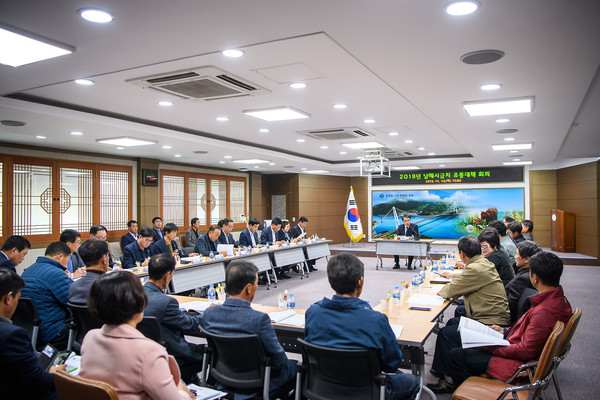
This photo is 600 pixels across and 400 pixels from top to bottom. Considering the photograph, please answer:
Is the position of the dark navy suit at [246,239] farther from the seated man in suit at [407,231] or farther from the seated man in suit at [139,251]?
the seated man in suit at [407,231]

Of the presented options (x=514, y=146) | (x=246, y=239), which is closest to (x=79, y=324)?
(x=246, y=239)

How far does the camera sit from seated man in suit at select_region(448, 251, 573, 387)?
2.74 meters

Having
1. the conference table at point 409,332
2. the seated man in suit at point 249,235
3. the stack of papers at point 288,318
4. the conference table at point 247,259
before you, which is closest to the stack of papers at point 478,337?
the conference table at point 409,332

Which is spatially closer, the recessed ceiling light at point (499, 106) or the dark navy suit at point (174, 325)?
the dark navy suit at point (174, 325)

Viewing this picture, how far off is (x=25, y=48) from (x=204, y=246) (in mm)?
5153

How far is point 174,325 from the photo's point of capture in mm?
2807

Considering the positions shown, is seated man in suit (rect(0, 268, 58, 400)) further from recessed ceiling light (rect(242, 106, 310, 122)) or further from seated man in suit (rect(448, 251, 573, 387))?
recessed ceiling light (rect(242, 106, 310, 122))

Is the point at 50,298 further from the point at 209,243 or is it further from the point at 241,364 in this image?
the point at 209,243

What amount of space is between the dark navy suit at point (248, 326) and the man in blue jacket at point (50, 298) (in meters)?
1.57

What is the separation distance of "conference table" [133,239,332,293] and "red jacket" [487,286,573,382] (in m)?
4.09

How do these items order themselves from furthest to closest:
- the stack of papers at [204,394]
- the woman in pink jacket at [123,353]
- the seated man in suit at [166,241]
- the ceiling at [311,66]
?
the seated man in suit at [166,241] → the ceiling at [311,66] → the stack of papers at [204,394] → the woman in pink jacket at [123,353]

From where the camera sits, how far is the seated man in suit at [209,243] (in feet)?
25.2

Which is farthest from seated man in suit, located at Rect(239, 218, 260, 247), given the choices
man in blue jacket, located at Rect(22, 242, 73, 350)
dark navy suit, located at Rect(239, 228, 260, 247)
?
man in blue jacket, located at Rect(22, 242, 73, 350)

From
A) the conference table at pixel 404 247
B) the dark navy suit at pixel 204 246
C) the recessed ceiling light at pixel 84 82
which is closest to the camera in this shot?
the recessed ceiling light at pixel 84 82
